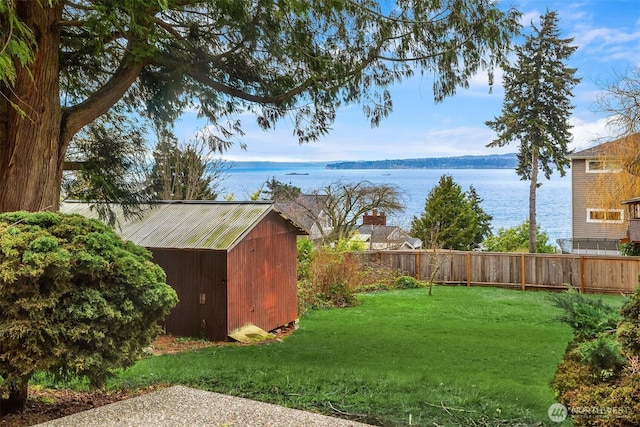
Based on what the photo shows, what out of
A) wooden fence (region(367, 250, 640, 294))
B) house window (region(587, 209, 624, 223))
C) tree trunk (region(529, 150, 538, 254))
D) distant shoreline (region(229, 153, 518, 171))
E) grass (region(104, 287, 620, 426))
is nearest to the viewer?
grass (region(104, 287, 620, 426))

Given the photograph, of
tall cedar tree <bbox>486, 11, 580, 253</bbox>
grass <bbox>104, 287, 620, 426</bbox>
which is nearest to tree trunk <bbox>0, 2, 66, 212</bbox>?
grass <bbox>104, 287, 620, 426</bbox>

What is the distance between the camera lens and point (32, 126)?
468cm

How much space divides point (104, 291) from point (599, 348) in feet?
11.2

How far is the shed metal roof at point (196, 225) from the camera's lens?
1005cm

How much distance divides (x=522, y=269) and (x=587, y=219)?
8.44m

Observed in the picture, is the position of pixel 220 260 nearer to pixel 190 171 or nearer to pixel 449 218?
pixel 190 171

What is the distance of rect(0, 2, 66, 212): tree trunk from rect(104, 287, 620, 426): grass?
206 cm

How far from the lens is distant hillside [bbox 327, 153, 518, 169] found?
2792 cm

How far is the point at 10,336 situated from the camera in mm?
3279

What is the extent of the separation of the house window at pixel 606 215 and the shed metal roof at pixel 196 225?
15.2m

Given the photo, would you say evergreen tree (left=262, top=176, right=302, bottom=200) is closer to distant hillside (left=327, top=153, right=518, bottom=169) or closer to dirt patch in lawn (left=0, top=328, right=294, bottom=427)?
distant hillside (left=327, top=153, right=518, bottom=169)

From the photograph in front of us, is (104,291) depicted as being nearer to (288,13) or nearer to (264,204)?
(288,13)

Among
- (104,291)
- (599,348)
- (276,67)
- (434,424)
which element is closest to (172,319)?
(276,67)

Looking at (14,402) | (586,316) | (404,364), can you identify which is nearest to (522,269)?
(404,364)
